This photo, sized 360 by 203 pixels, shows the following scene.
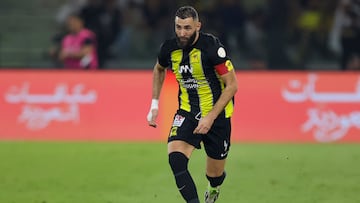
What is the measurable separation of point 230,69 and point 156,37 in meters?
11.7

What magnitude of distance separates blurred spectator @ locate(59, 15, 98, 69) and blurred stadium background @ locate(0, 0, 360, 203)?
31.7 inches

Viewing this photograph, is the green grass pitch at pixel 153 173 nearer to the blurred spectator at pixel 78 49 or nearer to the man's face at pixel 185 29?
the man's face at pixel 185 29

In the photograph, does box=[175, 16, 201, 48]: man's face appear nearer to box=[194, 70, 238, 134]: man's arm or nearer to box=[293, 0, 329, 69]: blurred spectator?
box=[194, 70, 238, 134]: man's arm

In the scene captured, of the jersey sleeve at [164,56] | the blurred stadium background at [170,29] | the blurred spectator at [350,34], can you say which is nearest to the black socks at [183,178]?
the jersey sleeve at [164,56]

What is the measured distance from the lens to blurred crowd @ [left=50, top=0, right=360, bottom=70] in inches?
802

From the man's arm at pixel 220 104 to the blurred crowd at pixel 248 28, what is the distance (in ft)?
36.8

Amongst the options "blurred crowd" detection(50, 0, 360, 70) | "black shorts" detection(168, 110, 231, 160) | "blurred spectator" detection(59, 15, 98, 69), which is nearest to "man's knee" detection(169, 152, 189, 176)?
"black shorts" detection(168, 110, 231, 160)

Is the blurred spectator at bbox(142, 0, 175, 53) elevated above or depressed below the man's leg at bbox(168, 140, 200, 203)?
below

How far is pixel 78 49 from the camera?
1834cm

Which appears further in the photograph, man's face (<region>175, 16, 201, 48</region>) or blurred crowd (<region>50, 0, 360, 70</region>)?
blurred crowd (<region>50, 0, 360, 70</region>)

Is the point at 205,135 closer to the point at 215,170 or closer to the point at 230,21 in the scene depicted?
the point at 215,170

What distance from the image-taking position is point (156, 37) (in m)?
20.5

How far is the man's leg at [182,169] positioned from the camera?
28.4ft

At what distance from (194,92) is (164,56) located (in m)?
0.48
